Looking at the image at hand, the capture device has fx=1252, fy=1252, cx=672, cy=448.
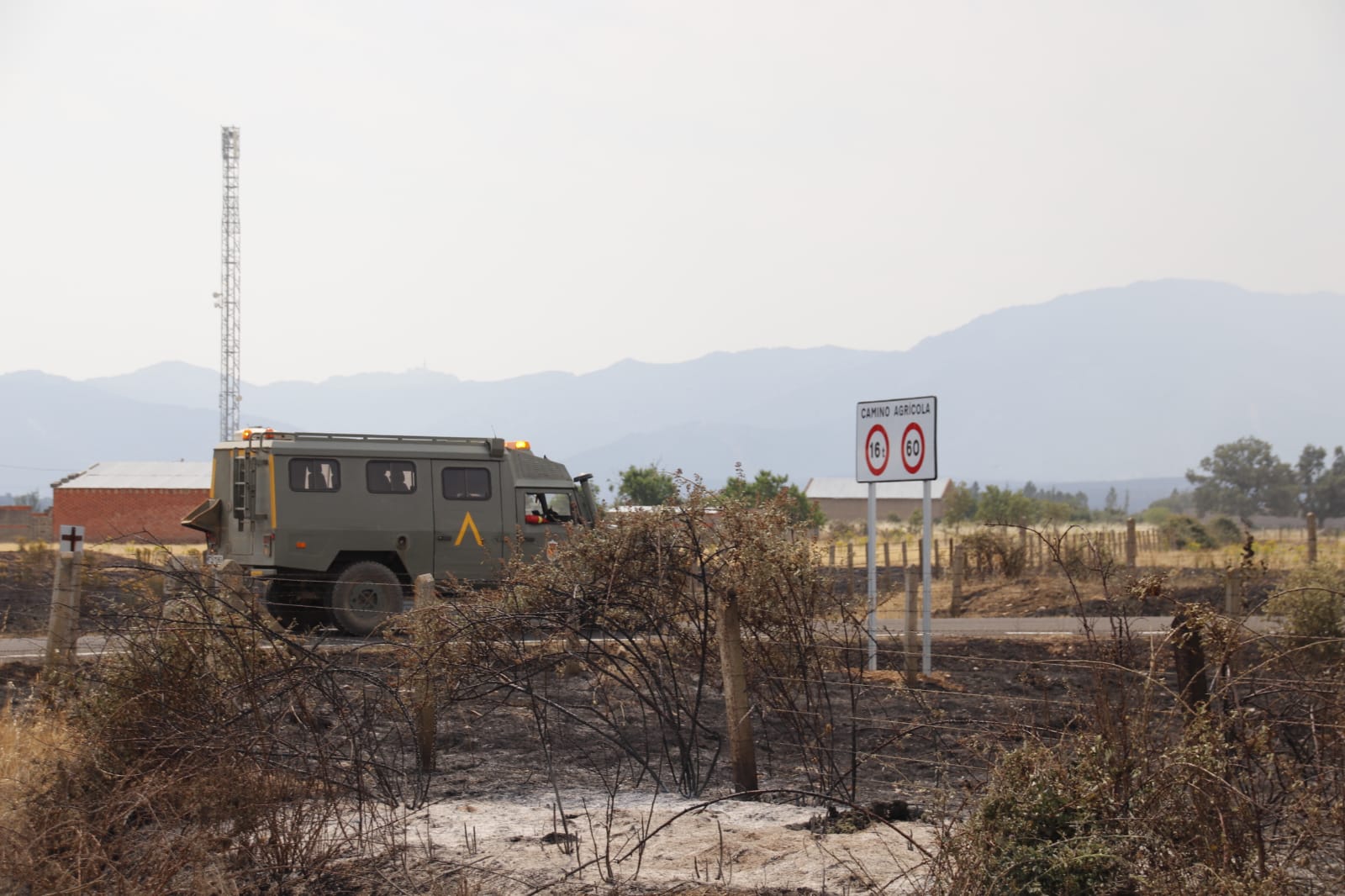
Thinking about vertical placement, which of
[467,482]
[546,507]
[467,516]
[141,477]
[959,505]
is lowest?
[959,505]

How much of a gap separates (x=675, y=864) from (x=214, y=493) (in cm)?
1435

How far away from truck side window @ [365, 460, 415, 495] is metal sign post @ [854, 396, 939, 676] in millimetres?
7830

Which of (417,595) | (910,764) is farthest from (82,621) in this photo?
(910,764)

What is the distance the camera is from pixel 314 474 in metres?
17.8

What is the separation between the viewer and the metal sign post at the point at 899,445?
39.4 ft

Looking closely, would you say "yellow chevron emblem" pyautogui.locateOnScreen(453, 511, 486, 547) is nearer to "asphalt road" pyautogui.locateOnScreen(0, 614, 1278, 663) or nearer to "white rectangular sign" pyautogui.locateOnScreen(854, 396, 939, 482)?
"asphalt road" pyautogui.locateOnScreen(0, 614, 1278, 663)

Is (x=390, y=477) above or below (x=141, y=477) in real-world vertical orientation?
below

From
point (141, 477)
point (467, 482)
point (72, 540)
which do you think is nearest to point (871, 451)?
point (72, 540)

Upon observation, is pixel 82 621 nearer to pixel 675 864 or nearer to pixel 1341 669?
pixel 675 864

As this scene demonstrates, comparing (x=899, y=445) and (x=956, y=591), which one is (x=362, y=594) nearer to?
(x=899, y=445)

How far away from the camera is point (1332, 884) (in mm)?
4570

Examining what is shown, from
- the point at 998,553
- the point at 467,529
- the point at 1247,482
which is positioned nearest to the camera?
the point at 467,529

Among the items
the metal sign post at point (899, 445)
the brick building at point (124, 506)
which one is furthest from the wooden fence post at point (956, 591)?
the brick building at point (124, 506)

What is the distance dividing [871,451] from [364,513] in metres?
8.26
